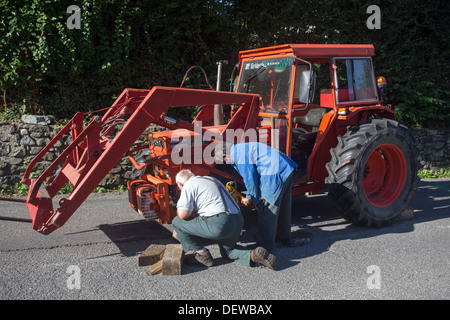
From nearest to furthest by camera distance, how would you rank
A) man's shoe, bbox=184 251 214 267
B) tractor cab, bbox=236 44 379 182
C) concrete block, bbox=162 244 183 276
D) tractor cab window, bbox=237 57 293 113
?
concrete block, bbox=162 244 183 276 → man's shoe, bbox=184 251 214 267 → tractor cab, bbox=236 44 379 182 → tractor cab window, bbox=237 57 293 113

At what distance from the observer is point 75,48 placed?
7988 millimetres

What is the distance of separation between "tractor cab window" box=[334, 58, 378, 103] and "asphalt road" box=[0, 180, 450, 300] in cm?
182

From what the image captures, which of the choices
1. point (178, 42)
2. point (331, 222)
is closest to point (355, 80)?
point (331, 222)

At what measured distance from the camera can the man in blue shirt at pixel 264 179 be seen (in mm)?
4242

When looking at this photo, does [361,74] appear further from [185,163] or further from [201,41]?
[201,41]

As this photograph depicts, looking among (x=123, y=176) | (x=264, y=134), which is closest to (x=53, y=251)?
(x=264, y=134)

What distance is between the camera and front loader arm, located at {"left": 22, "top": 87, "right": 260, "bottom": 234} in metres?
4.00

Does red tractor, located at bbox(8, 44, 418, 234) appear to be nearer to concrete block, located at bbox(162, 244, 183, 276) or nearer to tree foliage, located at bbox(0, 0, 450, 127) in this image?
concrete block, located at bbox(162, 244, 183, 276)

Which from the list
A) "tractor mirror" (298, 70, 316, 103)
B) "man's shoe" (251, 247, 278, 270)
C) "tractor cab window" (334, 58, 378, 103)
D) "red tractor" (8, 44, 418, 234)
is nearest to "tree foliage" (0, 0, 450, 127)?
"red tractor" (8, 44, 418, 234)

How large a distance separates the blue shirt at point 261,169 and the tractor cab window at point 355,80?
6.12ft

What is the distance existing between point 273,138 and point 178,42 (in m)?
4.86

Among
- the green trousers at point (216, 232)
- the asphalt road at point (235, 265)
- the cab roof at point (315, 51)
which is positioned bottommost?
the asphalt road at point (235, 265)

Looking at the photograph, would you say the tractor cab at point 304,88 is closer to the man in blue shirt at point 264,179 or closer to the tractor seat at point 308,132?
the tractor seat at point 308,132

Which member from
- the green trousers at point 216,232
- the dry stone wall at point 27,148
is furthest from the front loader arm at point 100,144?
the dry stone wall at point 27,148
